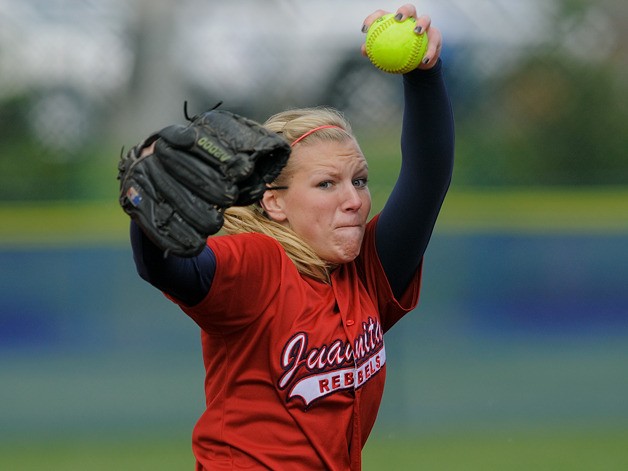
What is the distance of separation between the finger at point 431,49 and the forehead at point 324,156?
0.27 meters

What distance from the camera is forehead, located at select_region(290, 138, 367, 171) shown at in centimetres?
228

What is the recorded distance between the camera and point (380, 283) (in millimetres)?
2414

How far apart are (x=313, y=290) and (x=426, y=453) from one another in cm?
267

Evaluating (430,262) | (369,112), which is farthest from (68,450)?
(369,112)

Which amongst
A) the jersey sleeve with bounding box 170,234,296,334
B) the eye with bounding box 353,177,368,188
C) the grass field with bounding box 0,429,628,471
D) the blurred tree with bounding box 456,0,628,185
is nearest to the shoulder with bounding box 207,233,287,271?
the jersey sleeve with bounding box 170,234,296,334

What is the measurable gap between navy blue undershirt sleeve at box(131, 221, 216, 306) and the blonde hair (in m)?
0.36

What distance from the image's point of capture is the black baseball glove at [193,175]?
6.01ft

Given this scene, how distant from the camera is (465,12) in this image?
568 centimetres

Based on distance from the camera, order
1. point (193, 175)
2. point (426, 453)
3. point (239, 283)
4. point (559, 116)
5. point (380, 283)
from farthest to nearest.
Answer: point (559, 116)
point (426, 453)
point (380, 283)
point (239, 283)
point (193, 175)

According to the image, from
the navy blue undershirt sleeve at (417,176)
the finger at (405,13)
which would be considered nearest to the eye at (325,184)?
the navy blue undershirt sleeve at (417,176)

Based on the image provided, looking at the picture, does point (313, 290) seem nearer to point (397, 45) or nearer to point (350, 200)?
point (350, 200)

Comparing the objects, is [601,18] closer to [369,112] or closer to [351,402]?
[369,112]

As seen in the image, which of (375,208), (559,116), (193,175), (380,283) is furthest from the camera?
(559,116)

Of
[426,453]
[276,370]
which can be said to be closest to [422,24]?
[276,370]
